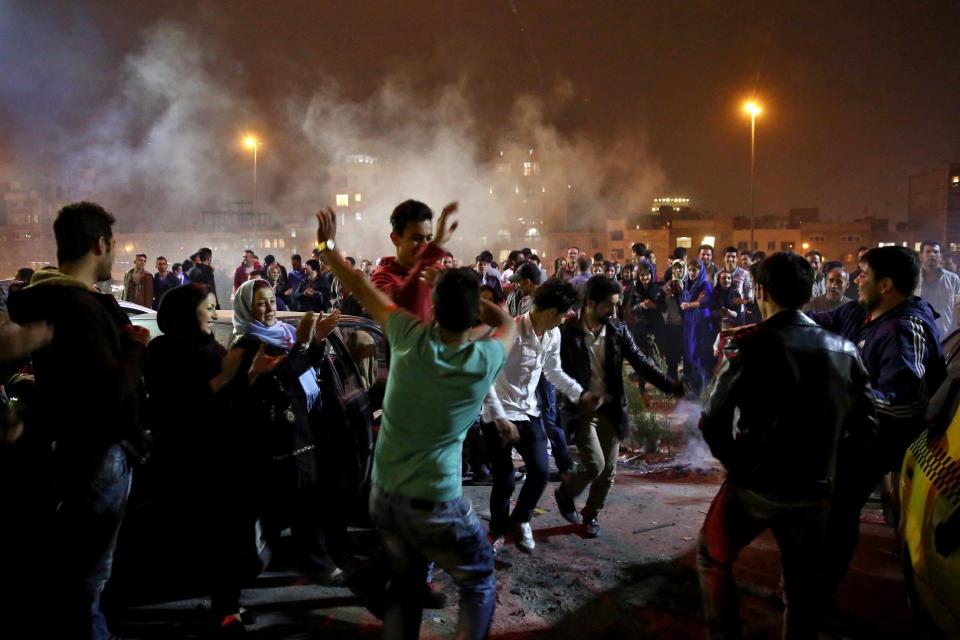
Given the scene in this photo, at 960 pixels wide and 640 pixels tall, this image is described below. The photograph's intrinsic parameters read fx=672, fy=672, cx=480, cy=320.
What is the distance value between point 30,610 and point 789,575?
13.3ft

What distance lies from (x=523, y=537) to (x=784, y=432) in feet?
8.25

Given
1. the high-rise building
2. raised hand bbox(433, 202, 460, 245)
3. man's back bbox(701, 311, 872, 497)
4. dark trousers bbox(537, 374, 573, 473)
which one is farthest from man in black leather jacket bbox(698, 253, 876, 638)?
the high-rise building

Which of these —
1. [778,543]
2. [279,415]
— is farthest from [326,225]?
[778,543]

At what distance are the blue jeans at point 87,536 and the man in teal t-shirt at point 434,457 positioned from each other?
1199 millimetres

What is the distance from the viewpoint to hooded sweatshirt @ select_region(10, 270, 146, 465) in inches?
112

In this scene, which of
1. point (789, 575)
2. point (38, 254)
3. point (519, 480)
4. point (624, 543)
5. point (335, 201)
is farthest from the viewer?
point (335, 201)

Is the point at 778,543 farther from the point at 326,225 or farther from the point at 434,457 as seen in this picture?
the point at 326,225

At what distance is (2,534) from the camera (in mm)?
3334

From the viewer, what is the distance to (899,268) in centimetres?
388

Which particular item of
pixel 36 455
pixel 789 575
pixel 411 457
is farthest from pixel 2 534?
pixel 789 575

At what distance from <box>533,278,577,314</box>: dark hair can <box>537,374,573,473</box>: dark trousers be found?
167 centimetres

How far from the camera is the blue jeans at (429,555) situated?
2795 mm

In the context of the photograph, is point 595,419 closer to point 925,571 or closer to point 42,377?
point 925,571

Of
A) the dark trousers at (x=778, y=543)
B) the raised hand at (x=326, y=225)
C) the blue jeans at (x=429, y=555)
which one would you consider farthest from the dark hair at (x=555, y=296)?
the blue jeans at (x=429, y=555)
